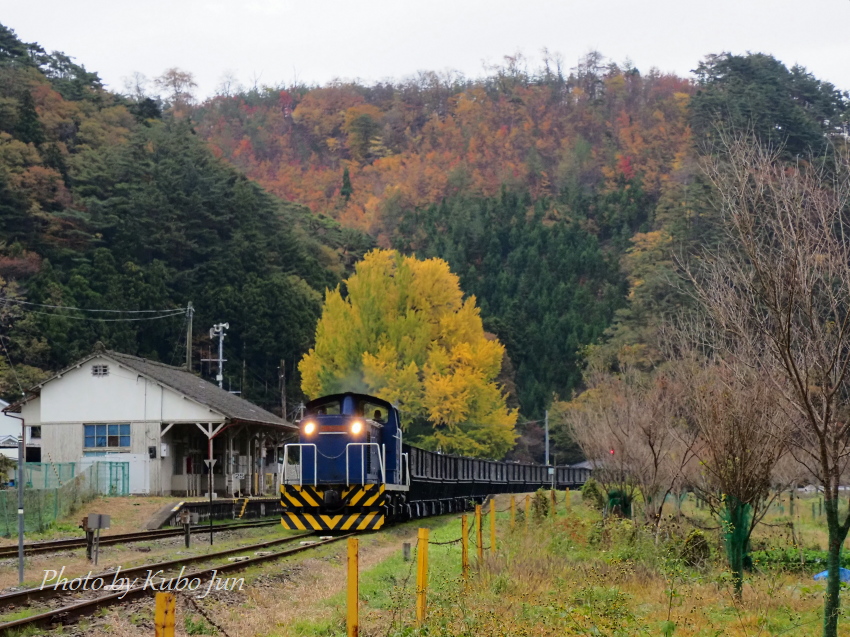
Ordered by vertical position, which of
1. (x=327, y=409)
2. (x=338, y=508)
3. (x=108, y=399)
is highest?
(x=108, y=399)

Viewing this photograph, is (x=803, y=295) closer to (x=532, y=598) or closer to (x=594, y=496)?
(x=532, y=598)

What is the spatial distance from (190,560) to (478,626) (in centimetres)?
765

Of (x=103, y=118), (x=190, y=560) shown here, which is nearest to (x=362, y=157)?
(x=103, y=118)

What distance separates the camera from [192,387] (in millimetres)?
38625

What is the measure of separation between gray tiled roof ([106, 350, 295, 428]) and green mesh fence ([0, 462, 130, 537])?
3.39 m

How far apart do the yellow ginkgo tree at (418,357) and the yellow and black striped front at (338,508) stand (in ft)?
86.4

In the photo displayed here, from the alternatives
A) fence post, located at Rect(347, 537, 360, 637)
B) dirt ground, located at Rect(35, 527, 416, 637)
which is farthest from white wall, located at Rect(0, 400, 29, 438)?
fence post, located at Rect(347, 537, 360, 637)

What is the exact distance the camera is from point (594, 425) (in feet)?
107

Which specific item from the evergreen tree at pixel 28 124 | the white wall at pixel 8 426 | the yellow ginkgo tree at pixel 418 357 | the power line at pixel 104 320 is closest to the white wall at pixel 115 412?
the white wall at pixel 8 426

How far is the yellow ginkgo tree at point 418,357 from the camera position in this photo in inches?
2026

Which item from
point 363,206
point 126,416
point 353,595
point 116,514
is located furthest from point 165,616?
point 363,206

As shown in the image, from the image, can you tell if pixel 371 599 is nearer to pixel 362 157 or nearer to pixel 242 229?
pixel 242 229

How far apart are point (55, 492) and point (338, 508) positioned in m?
7.61

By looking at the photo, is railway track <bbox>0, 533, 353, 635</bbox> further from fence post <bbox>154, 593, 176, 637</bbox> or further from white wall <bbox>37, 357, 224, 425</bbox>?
white wall <bbox>37, 357, 224, 425</bbox>
